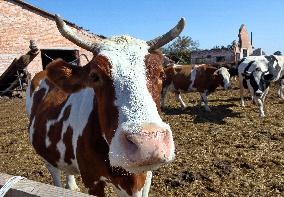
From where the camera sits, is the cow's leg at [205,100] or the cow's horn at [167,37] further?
the cow's leg at [205,100]

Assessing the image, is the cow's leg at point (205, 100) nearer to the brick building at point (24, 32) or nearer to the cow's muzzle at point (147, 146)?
the cow's muzzle at point (147, 146)

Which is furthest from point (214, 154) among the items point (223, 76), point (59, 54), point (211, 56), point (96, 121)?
point (211, 56)

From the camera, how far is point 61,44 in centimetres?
2280

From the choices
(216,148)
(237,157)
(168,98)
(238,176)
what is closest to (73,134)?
(238,176)

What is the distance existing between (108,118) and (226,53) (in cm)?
4038

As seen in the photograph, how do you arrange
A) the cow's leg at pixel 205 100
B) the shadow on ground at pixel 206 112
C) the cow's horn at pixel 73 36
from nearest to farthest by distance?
the cow's horn at pixel 73 36, the shadow on ground at pixel 206 112, the cow's leg at pixel 205 100

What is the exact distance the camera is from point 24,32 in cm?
2130

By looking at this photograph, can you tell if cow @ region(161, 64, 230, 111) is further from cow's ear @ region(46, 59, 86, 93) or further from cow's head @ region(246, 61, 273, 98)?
cow's ear @ region(46, 59, 86, 93)

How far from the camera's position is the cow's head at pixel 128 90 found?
7.15ft

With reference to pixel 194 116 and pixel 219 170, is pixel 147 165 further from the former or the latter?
pixel 194 116

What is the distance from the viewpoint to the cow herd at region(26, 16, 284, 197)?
223 centimetres

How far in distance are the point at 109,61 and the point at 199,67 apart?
10.8 metres

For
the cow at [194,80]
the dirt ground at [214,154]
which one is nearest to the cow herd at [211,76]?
the cow at [194,80]

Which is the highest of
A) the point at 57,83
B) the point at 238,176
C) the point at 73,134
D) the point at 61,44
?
the point at 61,44
